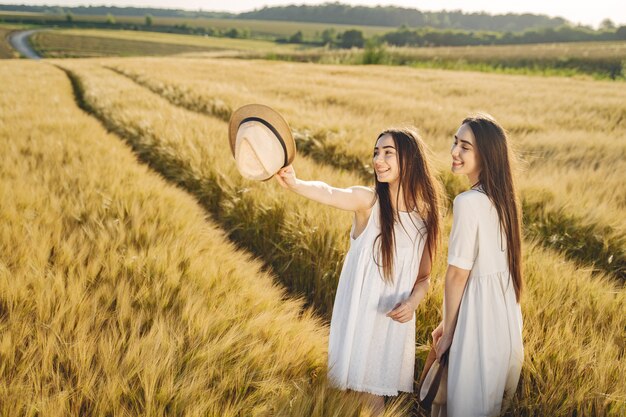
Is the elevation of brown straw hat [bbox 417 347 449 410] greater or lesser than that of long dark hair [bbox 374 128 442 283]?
lesser

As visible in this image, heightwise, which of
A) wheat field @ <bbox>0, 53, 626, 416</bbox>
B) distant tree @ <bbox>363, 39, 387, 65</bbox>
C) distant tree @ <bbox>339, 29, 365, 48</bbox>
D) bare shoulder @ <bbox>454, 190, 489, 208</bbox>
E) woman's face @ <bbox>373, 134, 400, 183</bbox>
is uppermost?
distant tree @ <bbox>339, 29, 365, 48</bbox>

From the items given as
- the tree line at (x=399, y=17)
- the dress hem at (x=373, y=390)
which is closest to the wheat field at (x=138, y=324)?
the dress hem at (x=373, y=390)

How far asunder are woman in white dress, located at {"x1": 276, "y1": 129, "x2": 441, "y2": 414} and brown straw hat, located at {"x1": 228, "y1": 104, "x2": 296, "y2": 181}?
165 millimetres

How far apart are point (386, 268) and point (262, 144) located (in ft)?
2.25

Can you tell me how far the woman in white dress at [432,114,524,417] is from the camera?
161 centimetres

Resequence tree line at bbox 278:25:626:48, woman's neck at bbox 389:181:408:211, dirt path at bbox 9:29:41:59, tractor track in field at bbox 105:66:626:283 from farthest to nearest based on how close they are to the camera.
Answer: tree line at bbox 278:25:626:48 < dirt path at bbox 9:29:41:59 < tractor track in field at bbox 105:66:626:283 < woman's neck at bbox 389:181:408:211

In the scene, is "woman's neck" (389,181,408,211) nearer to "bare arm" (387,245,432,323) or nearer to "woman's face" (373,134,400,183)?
"woman's face" (373,134,400,183)

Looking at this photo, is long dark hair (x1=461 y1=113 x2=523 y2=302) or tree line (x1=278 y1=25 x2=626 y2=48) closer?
long dark hair (x1=461 y1=113 x2=523 y2=302)

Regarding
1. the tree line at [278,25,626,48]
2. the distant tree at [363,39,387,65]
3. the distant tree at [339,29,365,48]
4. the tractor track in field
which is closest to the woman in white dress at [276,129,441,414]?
the tractor track in field

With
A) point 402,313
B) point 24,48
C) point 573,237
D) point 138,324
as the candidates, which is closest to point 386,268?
point 402,313

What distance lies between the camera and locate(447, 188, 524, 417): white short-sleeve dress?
1608mm

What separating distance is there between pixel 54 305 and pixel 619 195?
15.0ft

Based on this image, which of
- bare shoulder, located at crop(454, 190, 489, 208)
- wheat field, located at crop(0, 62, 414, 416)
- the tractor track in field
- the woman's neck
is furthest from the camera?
the tractor track in field

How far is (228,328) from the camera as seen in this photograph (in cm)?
169
